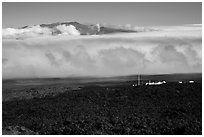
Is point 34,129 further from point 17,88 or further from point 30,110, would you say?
point 17,88

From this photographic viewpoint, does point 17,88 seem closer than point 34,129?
No

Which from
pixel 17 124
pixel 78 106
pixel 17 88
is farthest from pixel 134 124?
pixel 17 88

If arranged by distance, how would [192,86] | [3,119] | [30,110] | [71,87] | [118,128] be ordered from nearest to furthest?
[118,128]
[3,119]
[30,110]
[192,86]
[71,87]

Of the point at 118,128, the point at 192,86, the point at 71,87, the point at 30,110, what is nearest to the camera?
the point at 118,128
